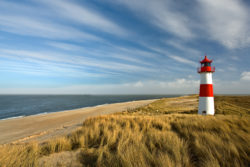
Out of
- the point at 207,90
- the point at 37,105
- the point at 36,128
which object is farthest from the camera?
the point at 37,105

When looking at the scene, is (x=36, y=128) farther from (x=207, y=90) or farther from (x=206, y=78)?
(x=206, y=78)

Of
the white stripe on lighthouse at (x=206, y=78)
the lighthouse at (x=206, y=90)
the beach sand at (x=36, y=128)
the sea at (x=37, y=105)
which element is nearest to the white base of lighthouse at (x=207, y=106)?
the lighthouse at (x=206, y=90)

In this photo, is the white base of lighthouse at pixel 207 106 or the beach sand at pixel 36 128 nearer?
the beach sand at pixel 36 128

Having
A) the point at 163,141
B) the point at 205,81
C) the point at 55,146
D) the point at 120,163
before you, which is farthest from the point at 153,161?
the point at 205,81

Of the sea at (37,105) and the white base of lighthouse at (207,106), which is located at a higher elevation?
the white base of lighthouse at (207,106)

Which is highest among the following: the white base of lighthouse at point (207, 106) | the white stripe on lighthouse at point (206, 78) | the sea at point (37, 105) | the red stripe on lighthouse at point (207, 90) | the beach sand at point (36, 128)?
the white stripe on lighthouse at point (206, 78)

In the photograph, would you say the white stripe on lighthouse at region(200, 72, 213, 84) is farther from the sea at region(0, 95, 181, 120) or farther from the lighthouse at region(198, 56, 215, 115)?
the sea at region(0, 95, 181, 120)

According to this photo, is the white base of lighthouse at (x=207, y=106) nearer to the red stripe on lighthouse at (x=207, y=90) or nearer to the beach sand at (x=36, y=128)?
the red stripe on lighthouse at (x=207, y=90)

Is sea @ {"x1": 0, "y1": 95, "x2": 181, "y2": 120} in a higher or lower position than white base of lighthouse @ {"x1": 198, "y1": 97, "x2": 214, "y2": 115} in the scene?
lower

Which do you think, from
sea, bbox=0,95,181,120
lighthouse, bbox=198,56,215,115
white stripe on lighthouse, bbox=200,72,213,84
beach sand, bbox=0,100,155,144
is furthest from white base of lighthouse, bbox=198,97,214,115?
sea, bbox=0,95,181,120

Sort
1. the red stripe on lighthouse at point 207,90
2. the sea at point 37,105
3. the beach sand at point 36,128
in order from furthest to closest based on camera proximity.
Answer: the sea at point 37,105
the red stripe on lighthouse at point 207,90
the beach sand at point 36,128

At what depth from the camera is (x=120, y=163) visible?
8.45ft

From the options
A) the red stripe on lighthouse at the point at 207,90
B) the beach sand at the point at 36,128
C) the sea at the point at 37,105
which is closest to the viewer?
the beach sand at the point at 36,128

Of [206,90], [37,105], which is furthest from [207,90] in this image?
[37,105]
